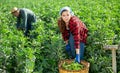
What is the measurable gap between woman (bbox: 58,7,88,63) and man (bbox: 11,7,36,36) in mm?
1787

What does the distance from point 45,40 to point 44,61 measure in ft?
1.76

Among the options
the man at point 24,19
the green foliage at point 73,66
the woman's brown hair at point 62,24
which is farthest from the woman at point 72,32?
the man at point 24,19

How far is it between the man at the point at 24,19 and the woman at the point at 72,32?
5.86 feet

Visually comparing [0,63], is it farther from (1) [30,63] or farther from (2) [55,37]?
(2) [55,37]

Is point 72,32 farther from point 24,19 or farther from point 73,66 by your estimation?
point 24,19

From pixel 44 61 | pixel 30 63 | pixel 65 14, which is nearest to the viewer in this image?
pixel 30 63

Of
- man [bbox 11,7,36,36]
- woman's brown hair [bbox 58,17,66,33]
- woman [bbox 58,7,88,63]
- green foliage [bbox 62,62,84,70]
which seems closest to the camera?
green foliage [bbox 62,62,84,70]

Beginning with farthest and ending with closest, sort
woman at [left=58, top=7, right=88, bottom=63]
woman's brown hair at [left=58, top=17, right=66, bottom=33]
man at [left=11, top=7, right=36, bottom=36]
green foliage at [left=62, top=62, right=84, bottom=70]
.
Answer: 1. man at [left=11, top=7, right=36, bottom=36]
2. woman's brown hair at [left=58, top=17, right=66, bottom=33]
3. woman at [left=58, top=7, right=88, bottom=63]
4. green foliage at [left=62, top=62, right=84, bottom=70]

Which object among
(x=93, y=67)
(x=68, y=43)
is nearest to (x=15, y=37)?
(x=68, y=43)

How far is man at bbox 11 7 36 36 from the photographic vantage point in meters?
8.34

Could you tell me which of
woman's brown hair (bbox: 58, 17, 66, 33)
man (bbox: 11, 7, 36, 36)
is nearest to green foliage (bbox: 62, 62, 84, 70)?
woman's brown hair (bbox: 58, 17, 66, 33)

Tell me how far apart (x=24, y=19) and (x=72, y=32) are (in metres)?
2.13

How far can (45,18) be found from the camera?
9.74 m

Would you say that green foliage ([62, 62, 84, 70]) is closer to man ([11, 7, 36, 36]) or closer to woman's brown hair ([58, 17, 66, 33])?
woman's brown hair ([58, 17, 66, 33])
